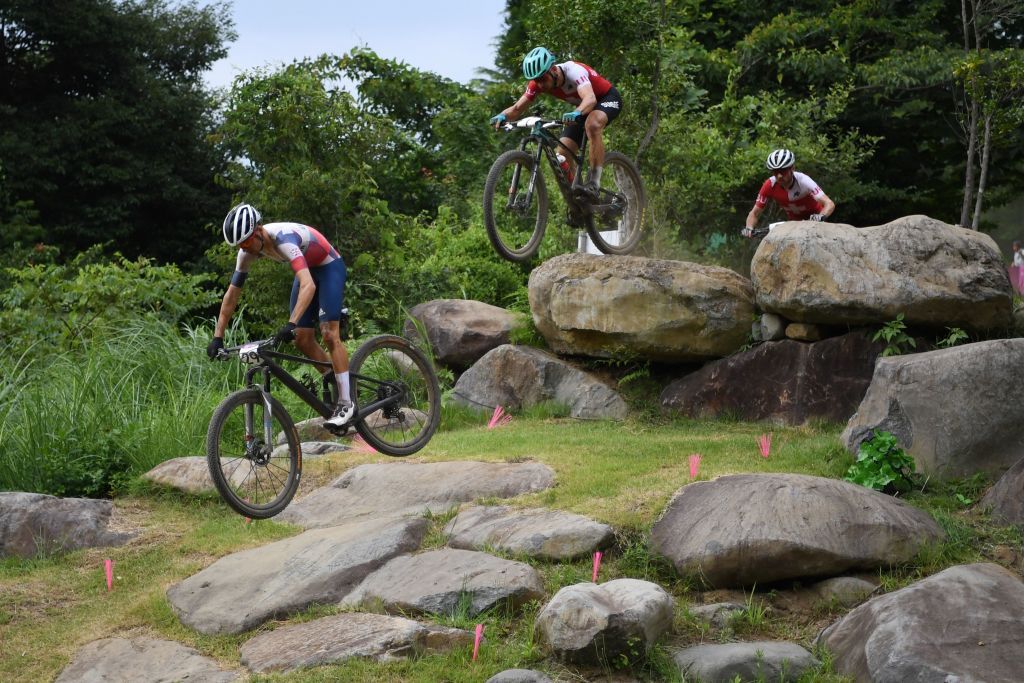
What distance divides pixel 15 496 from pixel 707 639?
19.6 ft

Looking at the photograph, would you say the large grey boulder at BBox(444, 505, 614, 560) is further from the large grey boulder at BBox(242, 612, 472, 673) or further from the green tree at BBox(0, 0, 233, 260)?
the green tree at BBox(0, 0, 233, 260)

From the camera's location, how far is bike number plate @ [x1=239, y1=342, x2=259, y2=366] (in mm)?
8008

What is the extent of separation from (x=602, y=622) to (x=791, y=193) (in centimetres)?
735

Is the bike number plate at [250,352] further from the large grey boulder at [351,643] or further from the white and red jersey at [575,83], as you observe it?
the white and red jersey at [575,83]

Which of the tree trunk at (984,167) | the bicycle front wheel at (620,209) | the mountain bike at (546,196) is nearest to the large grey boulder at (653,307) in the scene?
the bicycle front wheel at (620,209)

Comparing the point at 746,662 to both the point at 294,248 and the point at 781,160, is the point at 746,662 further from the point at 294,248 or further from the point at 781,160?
the point at 781,160

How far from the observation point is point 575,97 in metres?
10.4

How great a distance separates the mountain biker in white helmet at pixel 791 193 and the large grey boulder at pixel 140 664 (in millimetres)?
7341

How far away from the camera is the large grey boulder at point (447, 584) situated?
751 cm

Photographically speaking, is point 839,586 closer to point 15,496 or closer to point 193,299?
point 15,496

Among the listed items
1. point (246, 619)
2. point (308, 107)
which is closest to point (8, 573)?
point (246, 619)

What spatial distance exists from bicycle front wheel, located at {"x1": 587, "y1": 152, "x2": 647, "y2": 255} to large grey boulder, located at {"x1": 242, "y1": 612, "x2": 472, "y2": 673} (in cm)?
473

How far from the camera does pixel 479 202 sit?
1888cm

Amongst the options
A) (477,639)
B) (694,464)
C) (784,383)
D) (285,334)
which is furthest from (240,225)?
(784,383)
